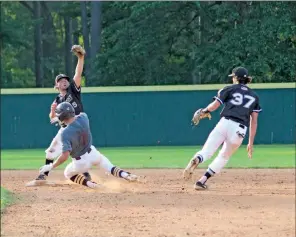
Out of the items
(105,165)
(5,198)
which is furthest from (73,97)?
(5,198)

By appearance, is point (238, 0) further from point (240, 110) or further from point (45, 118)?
point (240, 110)

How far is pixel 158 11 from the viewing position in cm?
3375

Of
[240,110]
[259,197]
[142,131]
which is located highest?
[240,110]

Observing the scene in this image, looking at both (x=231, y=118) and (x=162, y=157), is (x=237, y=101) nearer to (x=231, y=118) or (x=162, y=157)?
(x=231, y=118)

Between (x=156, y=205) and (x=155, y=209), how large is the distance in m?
0.37

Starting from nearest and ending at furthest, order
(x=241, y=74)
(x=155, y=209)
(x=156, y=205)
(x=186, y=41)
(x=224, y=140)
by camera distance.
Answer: (x=155, y=209)
(x=156, y=205)
(x=241, y=74)
(x=224, y=140)
(x=186, y=41)

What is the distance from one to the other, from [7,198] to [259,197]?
3.13 metres

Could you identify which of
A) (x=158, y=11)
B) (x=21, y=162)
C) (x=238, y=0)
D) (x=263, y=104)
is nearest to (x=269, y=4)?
(x=238, y=0)

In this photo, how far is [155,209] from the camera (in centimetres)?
847

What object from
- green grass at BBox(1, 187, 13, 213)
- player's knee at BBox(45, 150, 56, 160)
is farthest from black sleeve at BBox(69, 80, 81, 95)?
green grass at BBox(1, 187, 13, 213)

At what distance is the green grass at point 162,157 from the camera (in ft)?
52.2

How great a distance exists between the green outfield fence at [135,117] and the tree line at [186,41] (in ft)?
20.5

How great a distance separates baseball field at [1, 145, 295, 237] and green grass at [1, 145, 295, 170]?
113 cm

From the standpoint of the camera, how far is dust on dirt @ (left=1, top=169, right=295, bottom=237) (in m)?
7.11
